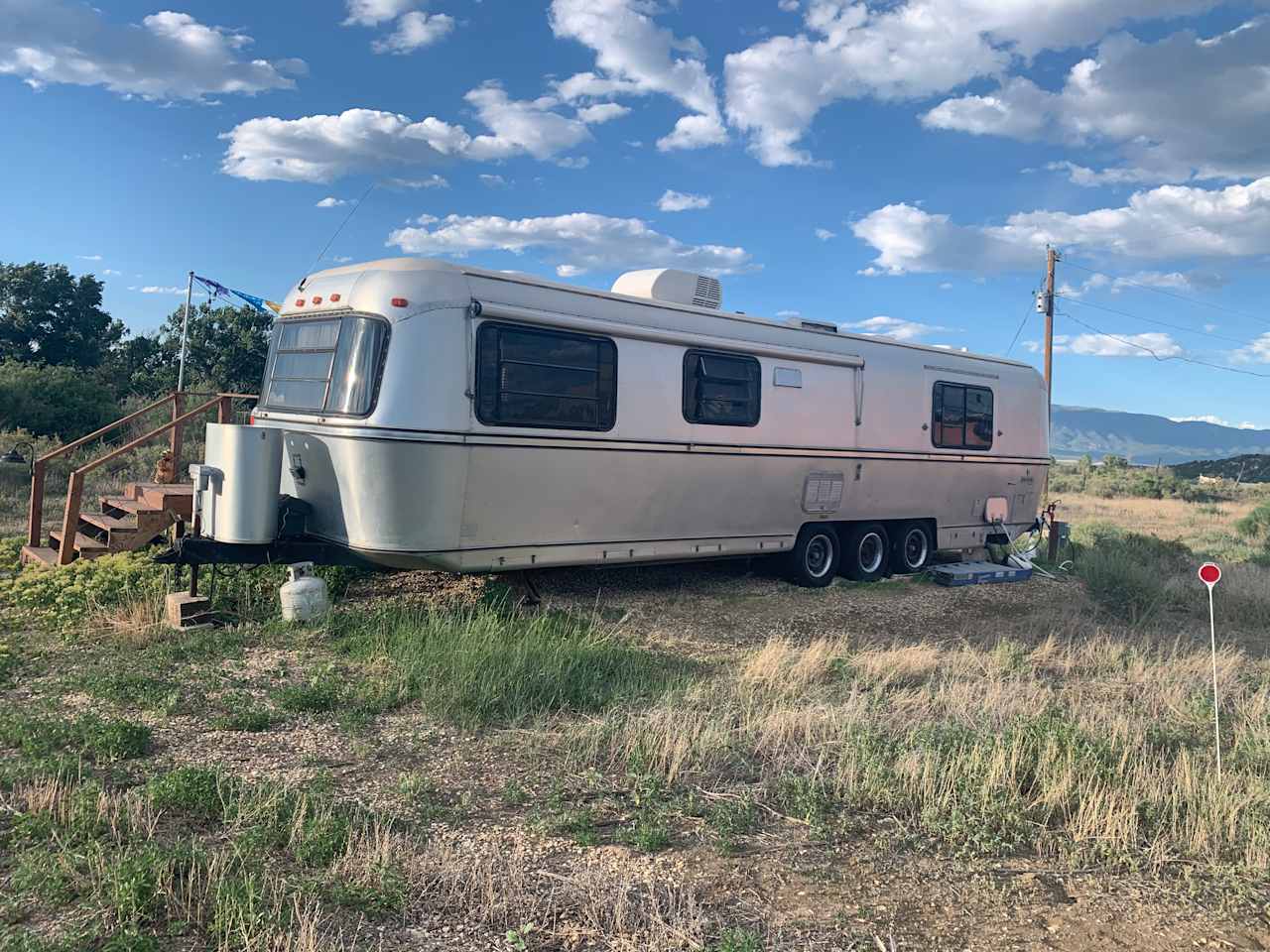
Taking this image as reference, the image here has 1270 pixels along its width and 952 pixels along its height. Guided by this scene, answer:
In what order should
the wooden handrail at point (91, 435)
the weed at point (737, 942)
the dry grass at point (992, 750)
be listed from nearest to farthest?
the weed at point (737, 942) < the dry grass at point (992, 750) < the wooden handrail at point (91, 435)

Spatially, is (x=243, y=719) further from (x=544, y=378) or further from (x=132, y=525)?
(x=132, y=525)

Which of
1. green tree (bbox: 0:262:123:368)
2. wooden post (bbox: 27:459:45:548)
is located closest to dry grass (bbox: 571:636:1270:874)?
wooden post (bbox: 27:459:45:548)

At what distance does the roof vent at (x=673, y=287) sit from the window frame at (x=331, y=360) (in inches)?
112

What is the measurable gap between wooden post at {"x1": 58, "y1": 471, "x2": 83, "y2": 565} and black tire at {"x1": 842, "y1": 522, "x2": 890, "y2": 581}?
8152 millimetres

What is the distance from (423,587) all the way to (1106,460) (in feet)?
145

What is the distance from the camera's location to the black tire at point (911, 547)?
12.2m

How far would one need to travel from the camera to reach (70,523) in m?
8.68

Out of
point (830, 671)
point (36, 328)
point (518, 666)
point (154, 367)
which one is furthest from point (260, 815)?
point (36, 328)

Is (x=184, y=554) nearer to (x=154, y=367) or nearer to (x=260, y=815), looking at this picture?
(x=260, y=815)

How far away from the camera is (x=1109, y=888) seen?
13.3 ft

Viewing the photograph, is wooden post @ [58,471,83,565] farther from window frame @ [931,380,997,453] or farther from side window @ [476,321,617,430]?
window frame @ [931,380,997,453]

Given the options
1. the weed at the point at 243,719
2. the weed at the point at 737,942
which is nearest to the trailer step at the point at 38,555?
the weed at the point at 243,719

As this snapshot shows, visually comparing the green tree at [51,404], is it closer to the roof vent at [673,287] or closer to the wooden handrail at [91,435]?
the wooden handrail at [91,435]

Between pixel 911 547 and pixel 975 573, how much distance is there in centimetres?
86
